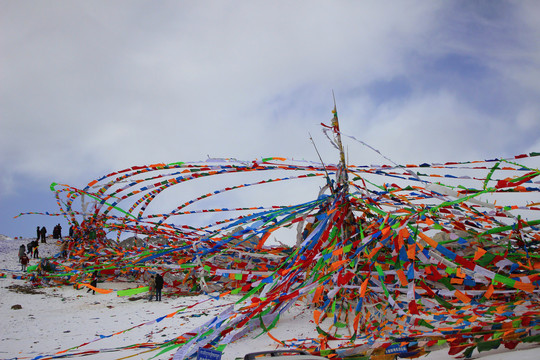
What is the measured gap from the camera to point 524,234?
4656mm

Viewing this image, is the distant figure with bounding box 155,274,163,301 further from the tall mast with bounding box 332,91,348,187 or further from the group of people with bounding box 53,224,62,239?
the group of people with bounding box 53,224,62,239

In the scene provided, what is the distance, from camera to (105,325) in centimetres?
798

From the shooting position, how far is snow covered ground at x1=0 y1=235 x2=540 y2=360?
17.0ft

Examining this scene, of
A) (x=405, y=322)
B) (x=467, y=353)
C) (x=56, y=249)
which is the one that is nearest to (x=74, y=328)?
(x=405, y=322)

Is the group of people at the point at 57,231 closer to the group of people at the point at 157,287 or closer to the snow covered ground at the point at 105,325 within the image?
the snow covered ground at the point at 105,325

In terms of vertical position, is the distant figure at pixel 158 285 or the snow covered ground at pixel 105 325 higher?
the distant figure at pixel 158 285

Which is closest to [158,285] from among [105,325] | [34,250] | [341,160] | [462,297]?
[105,325]

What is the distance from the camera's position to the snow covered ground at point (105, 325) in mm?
5191

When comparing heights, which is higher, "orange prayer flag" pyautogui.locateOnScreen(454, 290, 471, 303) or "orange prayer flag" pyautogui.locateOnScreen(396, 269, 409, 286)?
"orange prayer flag" pyautogui.locateOnScreen(396, 269, 409, 286)

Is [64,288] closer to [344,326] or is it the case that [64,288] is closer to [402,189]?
[344,326]

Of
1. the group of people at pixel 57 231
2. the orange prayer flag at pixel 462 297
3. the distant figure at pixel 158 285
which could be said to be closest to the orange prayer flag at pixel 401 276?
Result: the orange prayer flag at pixel 462 297

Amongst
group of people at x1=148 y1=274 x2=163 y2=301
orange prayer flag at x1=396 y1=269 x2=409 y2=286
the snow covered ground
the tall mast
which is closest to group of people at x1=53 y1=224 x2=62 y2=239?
the snow covered ground

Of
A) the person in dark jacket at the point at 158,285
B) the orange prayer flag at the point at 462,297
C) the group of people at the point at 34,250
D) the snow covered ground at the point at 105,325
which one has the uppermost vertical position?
the group of people at the point at 34,250

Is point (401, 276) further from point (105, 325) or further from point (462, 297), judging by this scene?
point (105, 325)
